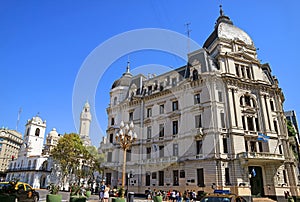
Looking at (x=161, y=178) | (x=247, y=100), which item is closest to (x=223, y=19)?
(x=247, y=100)

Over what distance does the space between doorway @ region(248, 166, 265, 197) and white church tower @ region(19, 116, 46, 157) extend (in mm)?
58205

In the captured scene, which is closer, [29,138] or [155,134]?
[155,134]

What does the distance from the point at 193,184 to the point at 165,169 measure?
4533mm

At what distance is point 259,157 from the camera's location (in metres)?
26.4

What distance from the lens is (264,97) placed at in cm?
3195

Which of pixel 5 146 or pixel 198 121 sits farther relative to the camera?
pixel 5 146

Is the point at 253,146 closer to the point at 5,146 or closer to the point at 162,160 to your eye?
the point at 162,160

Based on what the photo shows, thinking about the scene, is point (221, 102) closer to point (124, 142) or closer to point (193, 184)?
point (193, 184)

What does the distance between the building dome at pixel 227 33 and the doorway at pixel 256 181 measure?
1896 centimetres

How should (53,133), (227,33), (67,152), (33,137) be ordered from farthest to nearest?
(53,133) → (33,137) → (67,152) → (227,33)

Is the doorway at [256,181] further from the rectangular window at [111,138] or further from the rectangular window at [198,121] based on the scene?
the rectangular window at [111,138]

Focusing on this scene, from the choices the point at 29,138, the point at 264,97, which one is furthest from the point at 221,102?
the point at 29,138

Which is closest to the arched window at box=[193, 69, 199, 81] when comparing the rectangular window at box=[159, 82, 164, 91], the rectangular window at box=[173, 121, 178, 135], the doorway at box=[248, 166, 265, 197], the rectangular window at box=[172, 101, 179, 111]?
the rectangular window at box=[172, 101, 179, 111]

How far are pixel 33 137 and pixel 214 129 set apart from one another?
5689 cm
